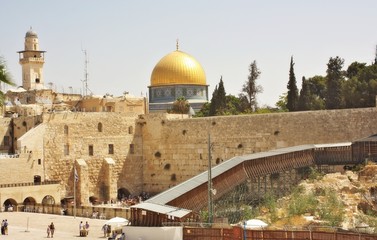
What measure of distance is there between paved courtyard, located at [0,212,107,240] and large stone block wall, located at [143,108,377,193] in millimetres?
9750

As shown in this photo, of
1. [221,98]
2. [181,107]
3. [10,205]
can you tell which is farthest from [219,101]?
[10,205]

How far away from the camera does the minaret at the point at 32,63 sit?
182 feet

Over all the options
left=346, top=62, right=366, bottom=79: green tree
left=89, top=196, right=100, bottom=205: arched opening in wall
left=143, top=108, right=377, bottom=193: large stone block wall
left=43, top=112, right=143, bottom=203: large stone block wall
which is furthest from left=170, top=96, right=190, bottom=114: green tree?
left=89, top=196, right=100, bottom=205: arched opening in wall

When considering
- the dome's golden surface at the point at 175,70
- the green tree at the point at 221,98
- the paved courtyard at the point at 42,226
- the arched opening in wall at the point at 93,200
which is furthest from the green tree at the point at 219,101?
the paved courtyard at the point at 42,226

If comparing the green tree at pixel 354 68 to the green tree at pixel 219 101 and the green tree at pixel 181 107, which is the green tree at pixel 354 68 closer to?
the green tree at pixel 219 101

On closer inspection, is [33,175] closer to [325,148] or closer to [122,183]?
[122,183]

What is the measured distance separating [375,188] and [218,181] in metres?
7.16

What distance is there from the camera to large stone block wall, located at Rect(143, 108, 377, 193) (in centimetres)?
3784

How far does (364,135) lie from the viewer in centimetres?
3719

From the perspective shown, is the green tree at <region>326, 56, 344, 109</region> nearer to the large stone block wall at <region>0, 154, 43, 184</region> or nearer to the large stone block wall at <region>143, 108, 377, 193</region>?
the large stone block wall at <region>143, 108, 377, 193</region>

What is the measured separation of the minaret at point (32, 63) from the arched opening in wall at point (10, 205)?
19.0 meters

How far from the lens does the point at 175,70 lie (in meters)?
62.1

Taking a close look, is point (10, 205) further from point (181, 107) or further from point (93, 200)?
point (181, 107)

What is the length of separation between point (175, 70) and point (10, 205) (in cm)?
2741
